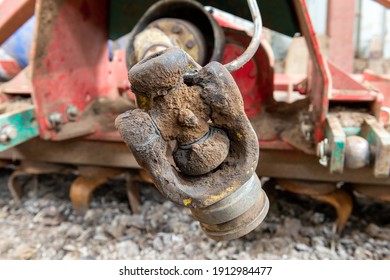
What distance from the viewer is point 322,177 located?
4.18ft

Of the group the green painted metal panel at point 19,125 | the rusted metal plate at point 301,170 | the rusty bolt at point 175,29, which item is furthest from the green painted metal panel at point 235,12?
the green painted metal panel at point 19,125

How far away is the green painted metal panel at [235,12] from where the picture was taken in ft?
4.70

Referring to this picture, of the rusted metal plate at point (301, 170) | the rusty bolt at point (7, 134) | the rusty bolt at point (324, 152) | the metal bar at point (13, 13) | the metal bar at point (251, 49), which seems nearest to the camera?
the metal bar at point (251, 49)

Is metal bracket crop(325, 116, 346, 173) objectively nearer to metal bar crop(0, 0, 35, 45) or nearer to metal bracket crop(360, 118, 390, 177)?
metal bracket crop(360, 118, 390, 177)

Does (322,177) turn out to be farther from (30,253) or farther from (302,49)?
(302,49)

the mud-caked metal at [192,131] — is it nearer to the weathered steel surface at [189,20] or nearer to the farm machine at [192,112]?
the farm machine at [192,112]

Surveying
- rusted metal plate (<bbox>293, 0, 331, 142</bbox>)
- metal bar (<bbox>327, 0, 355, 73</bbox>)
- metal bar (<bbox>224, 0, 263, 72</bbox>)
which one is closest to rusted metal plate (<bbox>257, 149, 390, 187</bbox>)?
rusted metal plate (<bbox>293, 0, 331, 142</bbox>)

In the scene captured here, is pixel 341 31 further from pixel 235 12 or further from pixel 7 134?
pixel 7 134

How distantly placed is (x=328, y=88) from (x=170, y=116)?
696 millimetres

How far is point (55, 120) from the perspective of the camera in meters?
1.28

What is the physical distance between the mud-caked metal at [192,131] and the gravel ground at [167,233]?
739 mm

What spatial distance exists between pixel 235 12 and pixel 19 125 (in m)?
0.92

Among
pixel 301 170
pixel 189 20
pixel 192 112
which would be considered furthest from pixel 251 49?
pixel 301 170

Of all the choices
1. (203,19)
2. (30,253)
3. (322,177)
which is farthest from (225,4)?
(30,253)
